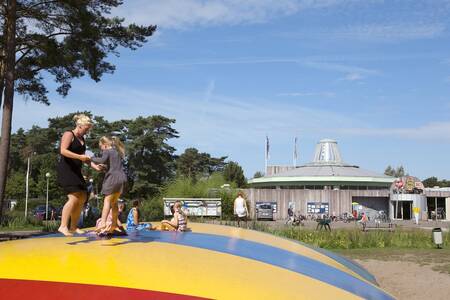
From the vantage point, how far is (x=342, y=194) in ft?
151

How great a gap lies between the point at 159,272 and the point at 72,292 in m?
0.58

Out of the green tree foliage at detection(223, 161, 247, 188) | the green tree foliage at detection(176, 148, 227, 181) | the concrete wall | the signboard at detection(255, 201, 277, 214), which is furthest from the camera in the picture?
the green tree foliage at detection(176, 148, 227, 181)

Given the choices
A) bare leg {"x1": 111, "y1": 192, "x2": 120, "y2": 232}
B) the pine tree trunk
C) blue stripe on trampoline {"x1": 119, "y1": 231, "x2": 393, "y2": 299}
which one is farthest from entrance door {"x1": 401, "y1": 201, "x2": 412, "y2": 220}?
bare leg {"x1": 111, "y1": 192, "x2": 120, "y2": 232}

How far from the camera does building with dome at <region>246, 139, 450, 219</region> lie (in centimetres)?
4475

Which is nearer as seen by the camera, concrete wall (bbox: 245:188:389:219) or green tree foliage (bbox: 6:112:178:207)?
concrete wall (bbox: 245:188:389:219)

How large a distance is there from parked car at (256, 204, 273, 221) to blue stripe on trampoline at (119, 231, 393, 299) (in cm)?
3599

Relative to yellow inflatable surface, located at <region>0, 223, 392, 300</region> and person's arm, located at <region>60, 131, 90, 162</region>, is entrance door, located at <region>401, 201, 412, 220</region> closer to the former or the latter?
yellow inflatable surface, located at <region>0, 223, 392, 300</region>

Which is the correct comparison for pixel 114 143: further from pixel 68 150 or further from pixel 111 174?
pixel 68 150

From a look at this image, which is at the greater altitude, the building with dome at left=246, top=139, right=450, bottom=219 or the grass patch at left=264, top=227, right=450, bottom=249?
the building with dome at left=246, top=139, right=450, bottom=219

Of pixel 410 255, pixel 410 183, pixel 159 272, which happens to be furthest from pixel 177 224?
pixel 410 183

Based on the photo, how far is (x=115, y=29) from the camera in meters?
18.0

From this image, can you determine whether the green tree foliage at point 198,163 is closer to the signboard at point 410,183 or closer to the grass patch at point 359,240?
the signboard at point 410,183

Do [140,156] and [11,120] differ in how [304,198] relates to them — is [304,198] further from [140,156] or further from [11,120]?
[11,120]

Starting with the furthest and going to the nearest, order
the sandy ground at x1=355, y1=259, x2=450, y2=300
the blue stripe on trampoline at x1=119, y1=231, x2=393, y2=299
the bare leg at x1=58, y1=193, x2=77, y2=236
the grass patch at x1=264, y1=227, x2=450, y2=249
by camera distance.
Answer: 1. the grass patch at x1=264, y1=227, x2=450, y2=249
2. the sandy ground at x1=355, y1=259, x2=450, y2=300
3. the bare leg at x1=58, y1=193, x2=77, y2=236
4. the blue stripe on trampoline at x1=119, y1=231, x2=393, y2=299
